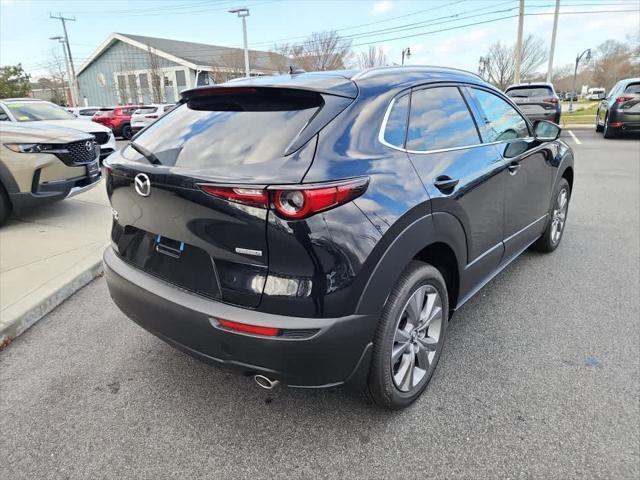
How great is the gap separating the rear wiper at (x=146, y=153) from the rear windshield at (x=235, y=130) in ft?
0.06

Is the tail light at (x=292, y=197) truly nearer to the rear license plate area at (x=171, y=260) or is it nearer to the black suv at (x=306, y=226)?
the black suv at (x=306, y=226)

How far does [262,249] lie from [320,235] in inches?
9.8

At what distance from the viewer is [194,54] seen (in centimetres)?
4697

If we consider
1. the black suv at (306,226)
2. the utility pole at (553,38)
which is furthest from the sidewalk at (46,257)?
the utility pole at (553,38)

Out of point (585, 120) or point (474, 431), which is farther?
point (585, 120)

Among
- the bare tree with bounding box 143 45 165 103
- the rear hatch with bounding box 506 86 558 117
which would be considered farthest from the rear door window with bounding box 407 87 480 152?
the bare tree with bounding box 143 45 165 103

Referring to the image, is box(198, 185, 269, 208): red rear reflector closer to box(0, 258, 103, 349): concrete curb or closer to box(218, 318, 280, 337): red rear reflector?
box(218, 318, 280, 337): red rear reflector

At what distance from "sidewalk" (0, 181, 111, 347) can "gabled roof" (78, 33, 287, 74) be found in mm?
38635

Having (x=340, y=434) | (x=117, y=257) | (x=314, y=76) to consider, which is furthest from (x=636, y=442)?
(x=117, y=257)

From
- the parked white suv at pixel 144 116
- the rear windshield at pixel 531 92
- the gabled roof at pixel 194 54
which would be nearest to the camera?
the rear windshield at pixel 531 92

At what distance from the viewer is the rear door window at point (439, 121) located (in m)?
2.42

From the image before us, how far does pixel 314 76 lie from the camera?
2465 millimetres

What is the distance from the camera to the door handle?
7.81 ft

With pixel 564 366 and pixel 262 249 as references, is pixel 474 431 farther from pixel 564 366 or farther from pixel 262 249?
pixel 262 249
